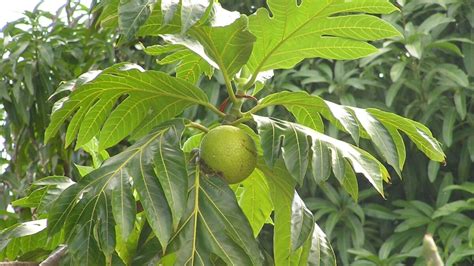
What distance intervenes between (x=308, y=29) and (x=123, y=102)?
0.86 feet

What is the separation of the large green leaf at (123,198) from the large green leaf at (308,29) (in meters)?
0.18

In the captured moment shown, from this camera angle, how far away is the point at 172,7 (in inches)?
41.8

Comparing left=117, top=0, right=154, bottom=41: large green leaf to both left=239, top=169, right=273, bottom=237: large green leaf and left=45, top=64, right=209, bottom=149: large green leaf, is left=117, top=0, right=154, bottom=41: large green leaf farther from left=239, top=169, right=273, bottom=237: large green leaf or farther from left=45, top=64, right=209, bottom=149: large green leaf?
left=239, top=169, right=273, bottom=237: large green leaf

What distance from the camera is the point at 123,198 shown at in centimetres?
108

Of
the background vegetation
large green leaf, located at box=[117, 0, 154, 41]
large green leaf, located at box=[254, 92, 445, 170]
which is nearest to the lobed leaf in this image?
large green leaf, located at box=[254, 92, 445, 170]

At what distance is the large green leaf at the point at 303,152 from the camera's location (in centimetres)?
108

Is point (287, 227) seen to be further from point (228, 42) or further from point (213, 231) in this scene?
point (228, 42)

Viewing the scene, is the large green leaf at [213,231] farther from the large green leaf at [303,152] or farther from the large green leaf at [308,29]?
the large green leaf at [308,29]

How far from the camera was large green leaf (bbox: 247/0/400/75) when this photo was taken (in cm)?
119

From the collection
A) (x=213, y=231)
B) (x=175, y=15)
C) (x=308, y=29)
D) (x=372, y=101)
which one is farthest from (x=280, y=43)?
(x=372, y=101)

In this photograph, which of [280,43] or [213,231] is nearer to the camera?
[213,231]

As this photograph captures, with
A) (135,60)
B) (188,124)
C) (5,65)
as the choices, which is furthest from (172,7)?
(135,60)

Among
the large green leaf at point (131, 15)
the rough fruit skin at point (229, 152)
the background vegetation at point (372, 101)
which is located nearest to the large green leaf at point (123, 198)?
the rough fruit skin at point (229, 152)

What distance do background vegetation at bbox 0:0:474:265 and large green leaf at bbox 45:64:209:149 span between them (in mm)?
1171
